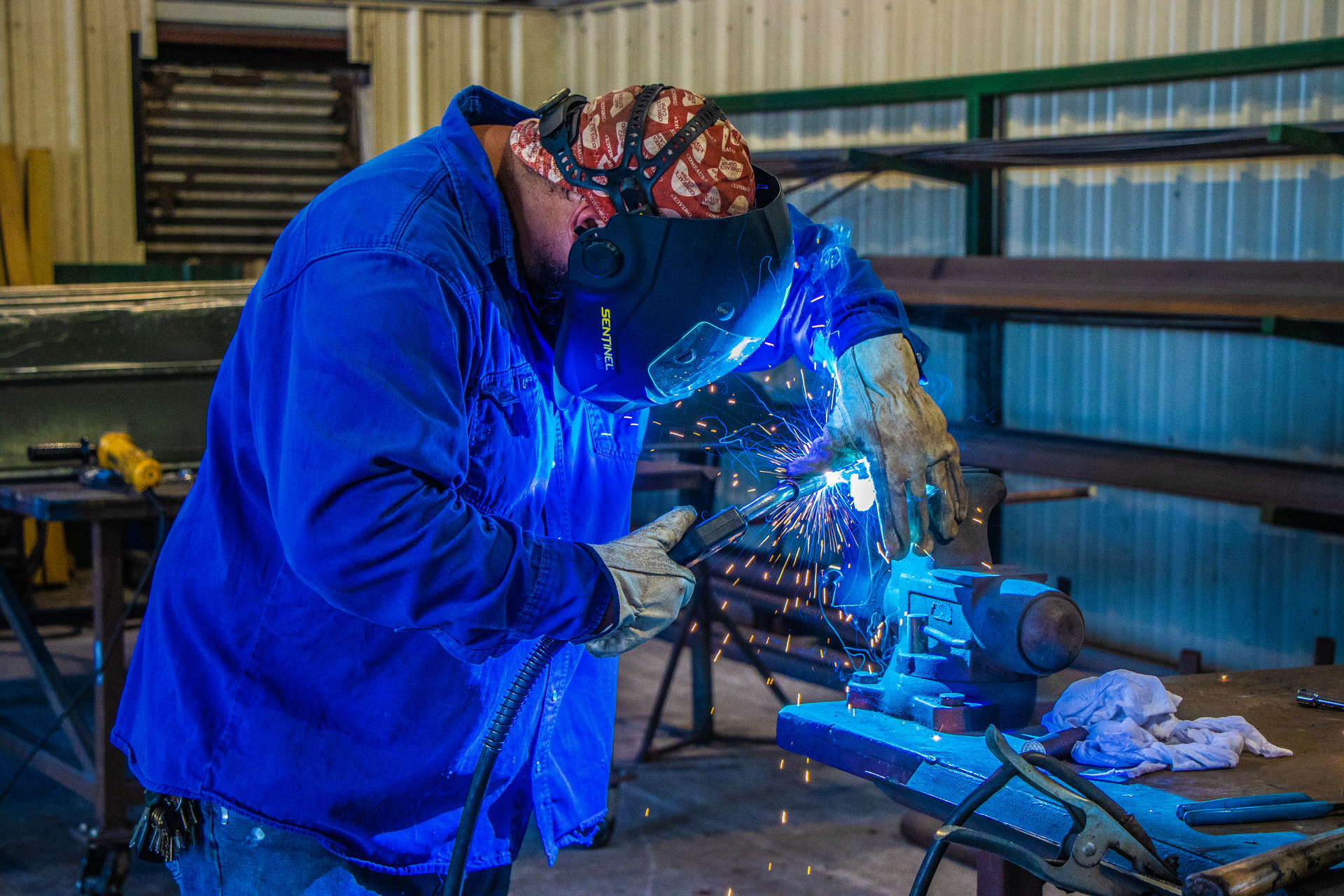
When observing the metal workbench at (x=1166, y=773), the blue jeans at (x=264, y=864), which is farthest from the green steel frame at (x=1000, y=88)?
the blue jeans at (x=264, y=864)

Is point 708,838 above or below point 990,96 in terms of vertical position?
below

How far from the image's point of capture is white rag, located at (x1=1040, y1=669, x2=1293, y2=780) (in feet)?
5.54

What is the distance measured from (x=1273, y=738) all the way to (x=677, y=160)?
1.22 metres

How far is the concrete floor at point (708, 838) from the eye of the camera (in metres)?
3.58

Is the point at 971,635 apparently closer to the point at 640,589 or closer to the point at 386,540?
the point at 640,589

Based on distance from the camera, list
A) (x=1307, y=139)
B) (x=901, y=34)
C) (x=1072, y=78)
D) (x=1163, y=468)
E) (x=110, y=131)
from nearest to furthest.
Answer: (x=1307, y=139) < (x=1163, y=468) < (x=1072, y=78) < (x=901, y=34) < (x=110, y=131)

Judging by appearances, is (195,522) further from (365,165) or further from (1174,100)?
(1174,100)

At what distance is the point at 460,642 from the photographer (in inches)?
56.6

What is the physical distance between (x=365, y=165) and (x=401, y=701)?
690 millimetres

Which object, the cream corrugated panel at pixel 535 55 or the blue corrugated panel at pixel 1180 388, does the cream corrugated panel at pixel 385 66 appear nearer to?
the cream corrugated panel at pixel 535 55

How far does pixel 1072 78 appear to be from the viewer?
5.43 meters

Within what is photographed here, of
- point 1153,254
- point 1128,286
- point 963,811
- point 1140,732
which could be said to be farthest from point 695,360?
point 1153,254

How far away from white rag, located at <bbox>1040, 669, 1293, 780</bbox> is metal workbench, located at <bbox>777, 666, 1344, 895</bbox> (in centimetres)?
2

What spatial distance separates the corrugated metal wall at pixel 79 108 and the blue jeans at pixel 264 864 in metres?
6.69
